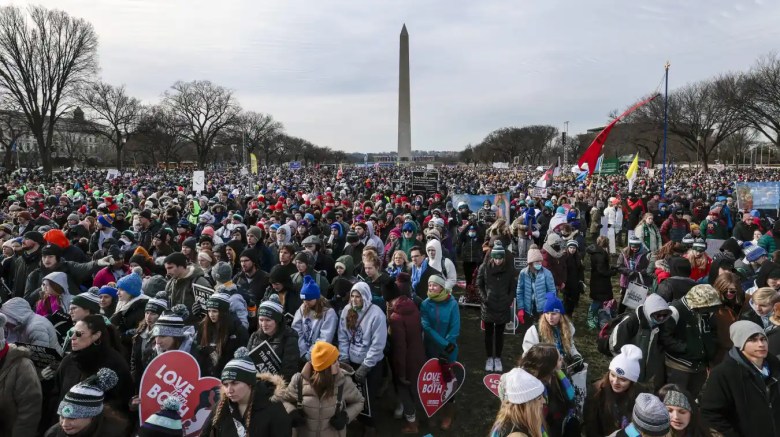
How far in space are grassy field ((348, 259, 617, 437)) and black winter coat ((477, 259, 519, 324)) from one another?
A: 0.81m

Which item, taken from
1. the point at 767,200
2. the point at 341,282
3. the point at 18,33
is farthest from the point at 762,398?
the point at 18,33

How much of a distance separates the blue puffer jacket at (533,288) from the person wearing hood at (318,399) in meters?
3.20

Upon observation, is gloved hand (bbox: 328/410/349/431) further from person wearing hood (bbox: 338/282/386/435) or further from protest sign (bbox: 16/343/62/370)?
protest sign (bbox: 16/343/62/370)

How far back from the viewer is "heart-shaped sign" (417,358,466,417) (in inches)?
170

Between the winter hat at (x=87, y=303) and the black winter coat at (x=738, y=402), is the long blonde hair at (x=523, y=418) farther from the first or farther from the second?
the winter hat at (x=87, y=303)

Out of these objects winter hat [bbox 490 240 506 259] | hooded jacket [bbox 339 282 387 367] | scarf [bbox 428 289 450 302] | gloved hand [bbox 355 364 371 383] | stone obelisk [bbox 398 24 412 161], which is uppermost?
stone obelisk [bbox 398 24 412 161]

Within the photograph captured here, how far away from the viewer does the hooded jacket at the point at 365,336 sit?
13.7ft

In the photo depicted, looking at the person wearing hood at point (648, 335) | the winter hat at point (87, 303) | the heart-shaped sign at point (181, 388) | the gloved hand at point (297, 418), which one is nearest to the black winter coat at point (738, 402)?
the person wearing hood at point (648, 335)

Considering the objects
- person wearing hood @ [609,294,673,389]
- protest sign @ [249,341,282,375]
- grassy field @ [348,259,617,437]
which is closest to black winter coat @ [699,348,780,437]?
person wearing hood @ [609,294,673,389]

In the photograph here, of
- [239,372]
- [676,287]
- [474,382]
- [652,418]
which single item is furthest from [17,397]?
[676,287]

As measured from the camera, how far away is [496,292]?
5.60 meters

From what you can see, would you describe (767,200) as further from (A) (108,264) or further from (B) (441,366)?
(A) (108,264)

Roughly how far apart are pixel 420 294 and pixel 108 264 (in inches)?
149

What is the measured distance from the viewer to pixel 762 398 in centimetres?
291
